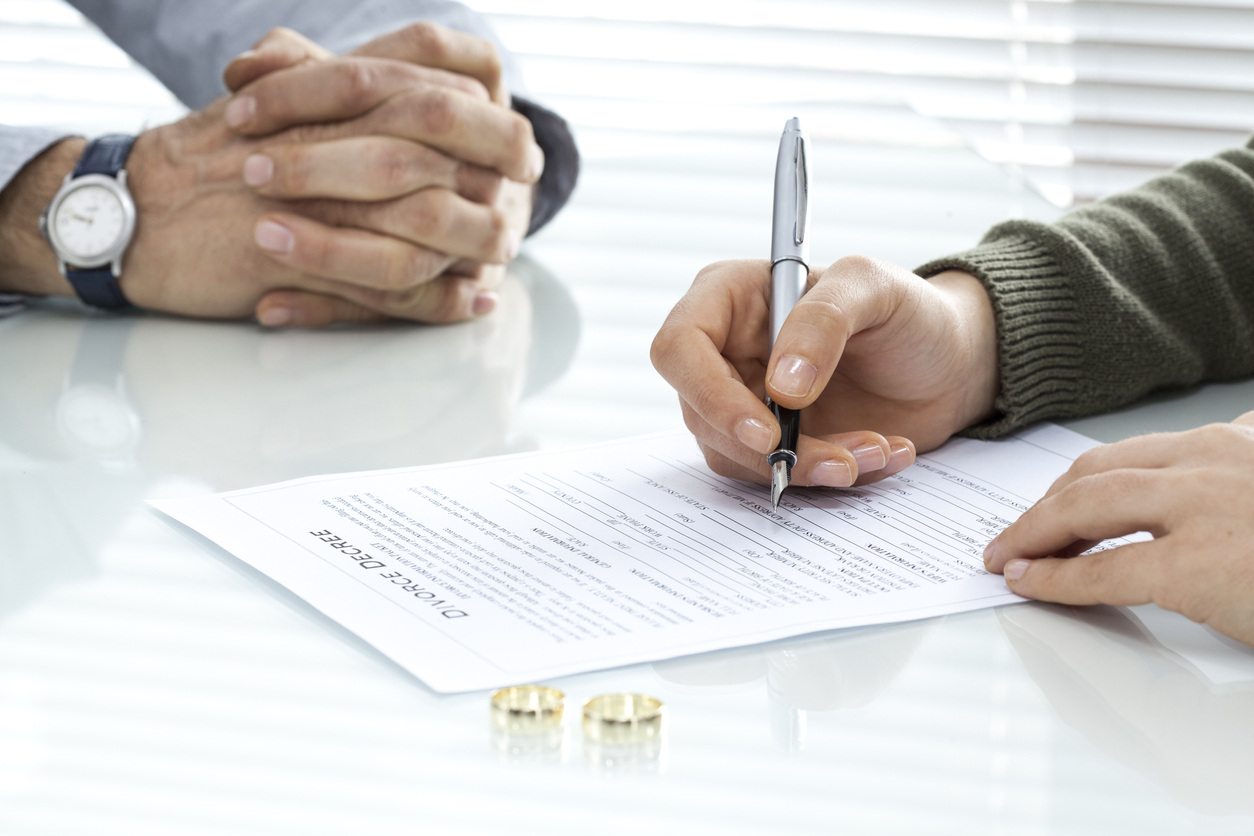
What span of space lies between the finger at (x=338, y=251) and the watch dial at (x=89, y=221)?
0.11 meters

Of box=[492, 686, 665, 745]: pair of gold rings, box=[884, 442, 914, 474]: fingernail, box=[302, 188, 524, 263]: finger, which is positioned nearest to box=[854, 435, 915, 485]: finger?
box=[884, 442, 914, 474]: fingernail

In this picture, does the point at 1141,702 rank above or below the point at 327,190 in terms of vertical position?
below

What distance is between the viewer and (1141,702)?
18.6 inches

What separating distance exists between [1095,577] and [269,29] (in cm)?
103

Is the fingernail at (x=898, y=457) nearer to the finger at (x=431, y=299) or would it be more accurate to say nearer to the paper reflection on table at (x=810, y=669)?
the paper reflection on table at (x=810, y=669)

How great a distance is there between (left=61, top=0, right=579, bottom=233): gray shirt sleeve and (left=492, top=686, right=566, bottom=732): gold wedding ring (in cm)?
81

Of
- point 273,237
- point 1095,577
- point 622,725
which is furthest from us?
point 273,237

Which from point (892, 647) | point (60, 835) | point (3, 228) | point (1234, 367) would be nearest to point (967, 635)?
point (892, 647)

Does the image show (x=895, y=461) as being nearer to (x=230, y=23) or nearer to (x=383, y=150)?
(x=383, y=150)

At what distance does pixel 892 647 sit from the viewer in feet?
Result: 1.67

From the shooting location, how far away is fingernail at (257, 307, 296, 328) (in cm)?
95

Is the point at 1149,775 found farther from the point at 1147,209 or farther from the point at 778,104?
the point at 778,104

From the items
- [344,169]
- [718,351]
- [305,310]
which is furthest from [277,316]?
[718,351]

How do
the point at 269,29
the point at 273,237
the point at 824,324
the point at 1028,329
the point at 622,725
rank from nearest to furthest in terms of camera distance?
the point at 622,725, the point at 824,324, the point at 1028,329, the point at 273,237, the point at 269,29
